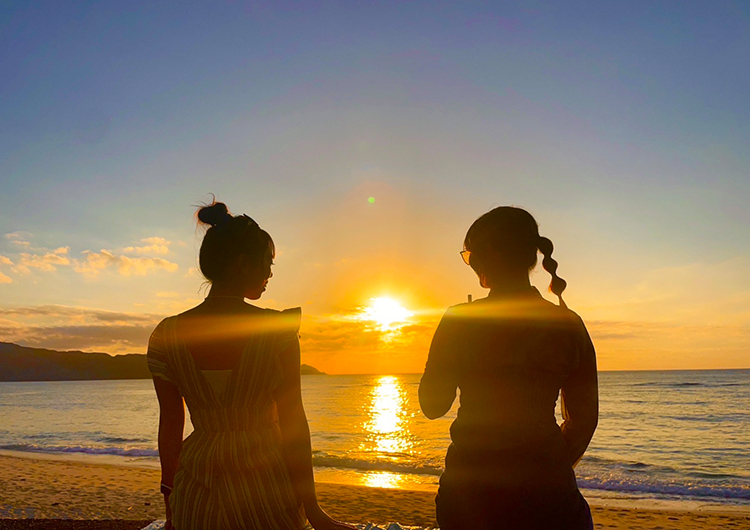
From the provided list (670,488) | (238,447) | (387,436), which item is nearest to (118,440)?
(387,436)

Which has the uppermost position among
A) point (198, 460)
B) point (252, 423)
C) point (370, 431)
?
point (252, 423)

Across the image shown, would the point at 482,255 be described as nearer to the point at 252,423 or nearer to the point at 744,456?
the point at 252,423

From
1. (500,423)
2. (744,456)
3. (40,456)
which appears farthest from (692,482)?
(40,456)

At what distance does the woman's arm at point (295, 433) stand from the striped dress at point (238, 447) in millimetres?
21

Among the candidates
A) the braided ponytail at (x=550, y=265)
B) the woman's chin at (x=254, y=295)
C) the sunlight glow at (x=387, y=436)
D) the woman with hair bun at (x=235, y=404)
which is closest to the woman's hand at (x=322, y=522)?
the woman with hair bun at (x=235, y=404)

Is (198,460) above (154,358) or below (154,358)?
below

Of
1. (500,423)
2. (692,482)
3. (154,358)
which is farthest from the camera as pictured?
(692,482)

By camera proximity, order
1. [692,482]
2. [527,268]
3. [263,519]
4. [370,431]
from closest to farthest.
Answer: [263,519], [527,268], [692,482], [370,431]

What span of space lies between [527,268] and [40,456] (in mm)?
20980

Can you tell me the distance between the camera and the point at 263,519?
1.65 metres

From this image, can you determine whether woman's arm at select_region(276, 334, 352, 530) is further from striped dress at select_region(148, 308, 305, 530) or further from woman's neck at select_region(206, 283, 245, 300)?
woman's neck at select_region(206, 283, 245, 300)

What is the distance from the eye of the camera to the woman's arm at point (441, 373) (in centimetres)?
200

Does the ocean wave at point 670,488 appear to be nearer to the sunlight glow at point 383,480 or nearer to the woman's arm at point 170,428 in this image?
the sunlight glow at point 383,480

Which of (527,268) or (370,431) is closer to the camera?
(527,268)
